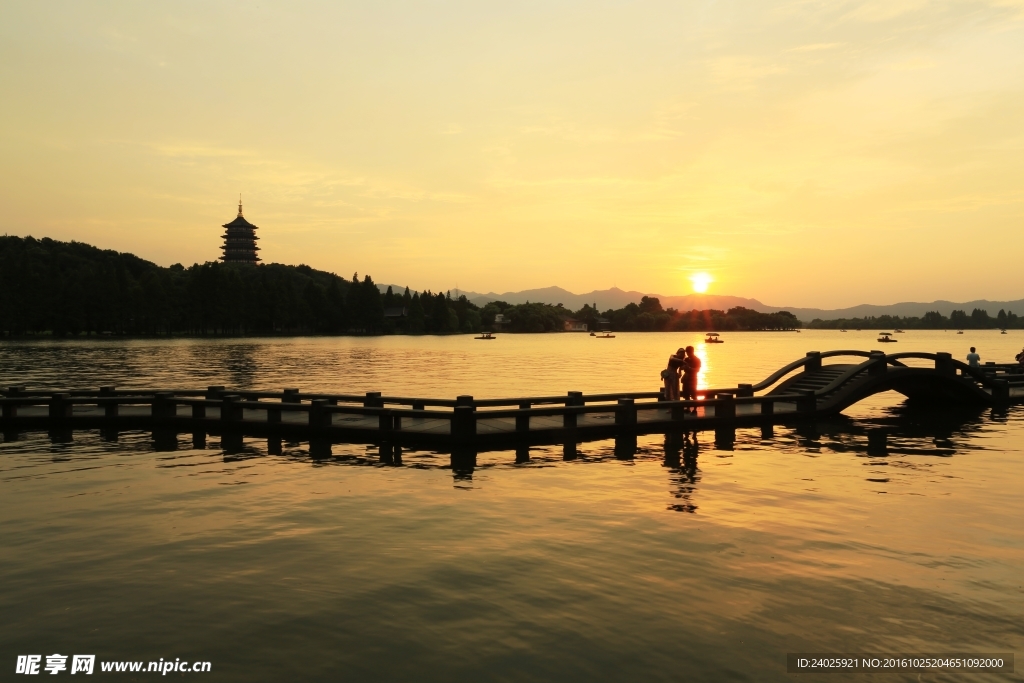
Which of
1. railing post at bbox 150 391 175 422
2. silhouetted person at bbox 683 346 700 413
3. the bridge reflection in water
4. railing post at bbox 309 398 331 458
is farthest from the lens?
silhouetted person at bbox 683 346 700 413

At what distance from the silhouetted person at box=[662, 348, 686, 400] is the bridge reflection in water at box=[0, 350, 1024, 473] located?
2.14ft

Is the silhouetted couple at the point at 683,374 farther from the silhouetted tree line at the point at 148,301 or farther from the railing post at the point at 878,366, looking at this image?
the silhouetted tree line at the point at 148,301

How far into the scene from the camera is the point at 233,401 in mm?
21141

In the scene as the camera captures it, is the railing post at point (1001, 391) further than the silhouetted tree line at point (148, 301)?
No

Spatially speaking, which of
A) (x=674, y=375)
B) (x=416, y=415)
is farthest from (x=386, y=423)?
(x=674, y=375)

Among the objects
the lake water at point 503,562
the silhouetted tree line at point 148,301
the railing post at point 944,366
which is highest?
the silhouetted tree line at point 148,301

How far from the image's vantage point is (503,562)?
9.84m

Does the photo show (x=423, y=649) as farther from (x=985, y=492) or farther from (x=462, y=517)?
(x=985, y=492)

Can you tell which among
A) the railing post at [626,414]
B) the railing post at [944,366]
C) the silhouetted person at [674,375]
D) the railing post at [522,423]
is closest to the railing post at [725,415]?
the silhouetted person at [674,375]

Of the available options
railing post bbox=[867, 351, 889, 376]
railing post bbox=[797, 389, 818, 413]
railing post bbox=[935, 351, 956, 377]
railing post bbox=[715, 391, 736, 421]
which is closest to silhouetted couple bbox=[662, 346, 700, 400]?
railing post bbox=[715, 391, 736, 421]

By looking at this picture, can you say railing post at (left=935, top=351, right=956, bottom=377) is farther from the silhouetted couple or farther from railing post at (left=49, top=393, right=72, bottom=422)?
railing post at (left=49, top=393, right=72, bottom=422)

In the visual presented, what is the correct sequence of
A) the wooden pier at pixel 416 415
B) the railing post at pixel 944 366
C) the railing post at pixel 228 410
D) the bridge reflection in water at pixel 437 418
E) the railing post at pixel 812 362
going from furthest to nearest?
the railing post at pixel 812 362, the railing post at pixel 944 366, the railing post at pixel 228 410, the wooden pier at pixel 416 415, the bridge reflection in water at pixel 437 418

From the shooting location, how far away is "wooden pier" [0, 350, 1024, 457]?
19.2 m

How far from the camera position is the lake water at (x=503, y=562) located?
7258mm
